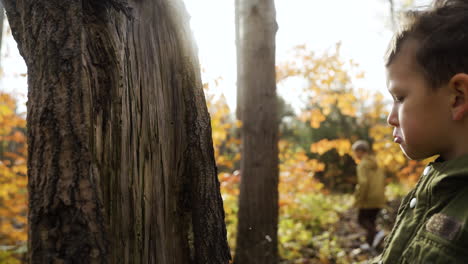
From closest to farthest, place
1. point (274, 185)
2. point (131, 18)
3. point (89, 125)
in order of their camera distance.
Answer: point (89, 125) < point (131, 18) < point (274, 185)

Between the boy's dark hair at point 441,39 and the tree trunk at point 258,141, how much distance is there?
8.81 feet

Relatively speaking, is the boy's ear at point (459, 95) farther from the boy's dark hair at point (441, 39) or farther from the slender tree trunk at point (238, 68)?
the slender tree trunk at point (238, 68)

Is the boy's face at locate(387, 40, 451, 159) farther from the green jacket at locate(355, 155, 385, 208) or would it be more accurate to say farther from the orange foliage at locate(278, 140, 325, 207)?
the orange foliage at locate(278, 140, 325, 207)

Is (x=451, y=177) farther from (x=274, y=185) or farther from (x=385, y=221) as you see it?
(x=385, y=221)

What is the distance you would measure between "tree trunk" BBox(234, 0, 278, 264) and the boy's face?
8.69 ft

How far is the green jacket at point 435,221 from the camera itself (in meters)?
0.84

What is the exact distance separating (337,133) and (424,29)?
43.5 ft

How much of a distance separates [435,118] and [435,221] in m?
0.28

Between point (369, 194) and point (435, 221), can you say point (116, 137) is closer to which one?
point (435, 221)

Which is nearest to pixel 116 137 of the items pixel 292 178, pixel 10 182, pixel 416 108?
pixel 416 108

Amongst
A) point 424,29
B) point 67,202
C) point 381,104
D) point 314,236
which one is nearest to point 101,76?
point 67,202

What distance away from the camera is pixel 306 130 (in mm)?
14547

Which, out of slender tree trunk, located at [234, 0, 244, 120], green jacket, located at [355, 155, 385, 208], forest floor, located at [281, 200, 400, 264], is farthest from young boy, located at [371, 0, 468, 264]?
green jacket, located at [355, 155, 385, 208]

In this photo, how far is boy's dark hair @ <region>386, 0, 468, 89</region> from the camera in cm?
91
